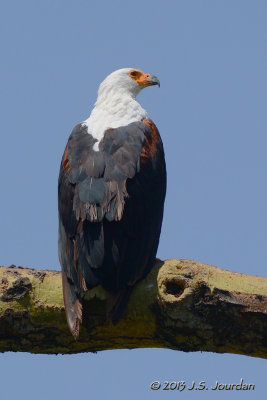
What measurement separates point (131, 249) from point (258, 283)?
0.95 metres

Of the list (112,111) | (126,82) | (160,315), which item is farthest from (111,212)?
(126,82)

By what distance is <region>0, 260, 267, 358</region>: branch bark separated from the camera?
483 cm

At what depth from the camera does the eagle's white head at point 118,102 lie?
6438 mm

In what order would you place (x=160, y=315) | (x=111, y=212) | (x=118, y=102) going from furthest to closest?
(x=118, y=102)
(x=111, y=212)
(x=160, y=315)

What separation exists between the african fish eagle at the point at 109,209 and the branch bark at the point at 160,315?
0.14m

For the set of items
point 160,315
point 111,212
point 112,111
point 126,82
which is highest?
point 126,82

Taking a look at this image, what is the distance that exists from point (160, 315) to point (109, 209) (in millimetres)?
824

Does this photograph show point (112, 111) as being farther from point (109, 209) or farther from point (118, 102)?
point (109, 209)

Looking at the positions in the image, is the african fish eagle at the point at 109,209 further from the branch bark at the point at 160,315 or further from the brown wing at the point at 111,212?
the branch bark at the point at 160,315

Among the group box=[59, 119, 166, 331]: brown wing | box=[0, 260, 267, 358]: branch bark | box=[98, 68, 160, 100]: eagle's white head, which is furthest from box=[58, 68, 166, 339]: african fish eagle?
box=[98, 68, 160, 100]: eagle's white head

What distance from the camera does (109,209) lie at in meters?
5.13

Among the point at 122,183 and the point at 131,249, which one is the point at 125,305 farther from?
the point at 122,183

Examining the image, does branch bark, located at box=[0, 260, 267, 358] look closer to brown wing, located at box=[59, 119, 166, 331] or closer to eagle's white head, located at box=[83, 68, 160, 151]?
brown wing, located at box=[59, 119, 166, 331]

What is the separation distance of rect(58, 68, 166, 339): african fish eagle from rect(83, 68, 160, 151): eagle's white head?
0.18 feet
